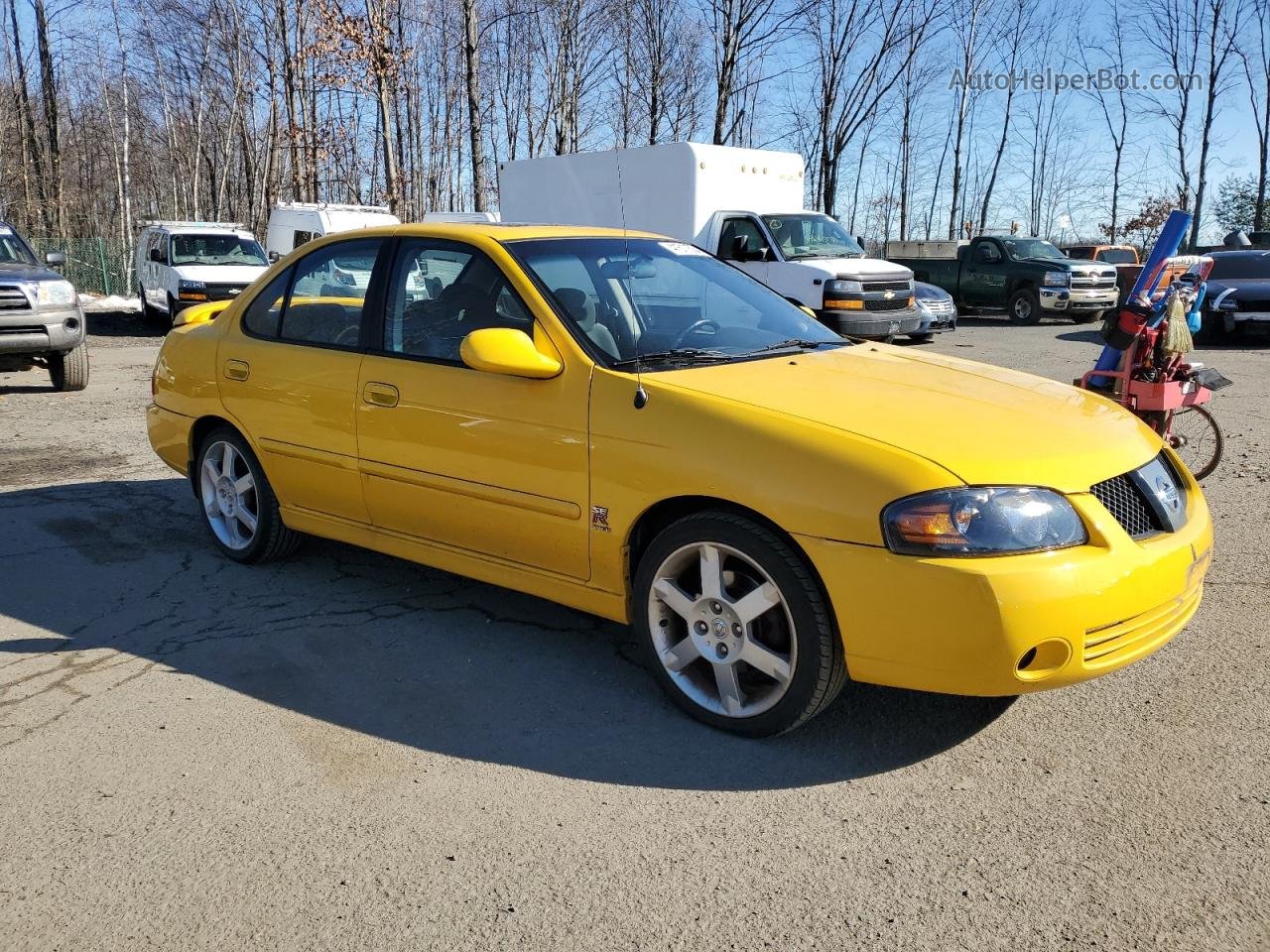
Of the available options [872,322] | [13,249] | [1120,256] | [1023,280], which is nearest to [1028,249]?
[1023,280]

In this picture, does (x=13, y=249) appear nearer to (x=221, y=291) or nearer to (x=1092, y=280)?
(x=221, y=291)

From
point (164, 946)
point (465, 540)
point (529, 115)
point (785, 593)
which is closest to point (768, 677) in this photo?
point (785, 593)

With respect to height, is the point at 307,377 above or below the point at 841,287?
below

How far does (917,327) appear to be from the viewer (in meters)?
15.6

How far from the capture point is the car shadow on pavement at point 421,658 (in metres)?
3.32

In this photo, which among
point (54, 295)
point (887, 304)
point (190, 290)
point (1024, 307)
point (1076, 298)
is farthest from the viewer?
point (1024, 307)

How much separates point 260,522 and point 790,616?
294 centimetres

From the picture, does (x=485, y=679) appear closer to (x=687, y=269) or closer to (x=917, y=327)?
(x=687, y=269)

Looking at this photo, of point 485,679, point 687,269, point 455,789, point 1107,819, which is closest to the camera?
point 1107,819

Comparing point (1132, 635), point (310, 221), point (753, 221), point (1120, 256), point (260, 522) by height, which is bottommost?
point (260, 522)

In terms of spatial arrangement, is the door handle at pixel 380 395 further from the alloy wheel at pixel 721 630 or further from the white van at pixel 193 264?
the white van at pixel 193 264

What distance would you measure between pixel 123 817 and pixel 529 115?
44.2 m

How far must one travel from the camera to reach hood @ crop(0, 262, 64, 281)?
10998 mm

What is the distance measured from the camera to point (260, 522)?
16.5 feet
